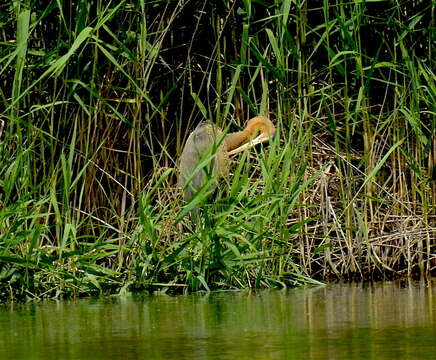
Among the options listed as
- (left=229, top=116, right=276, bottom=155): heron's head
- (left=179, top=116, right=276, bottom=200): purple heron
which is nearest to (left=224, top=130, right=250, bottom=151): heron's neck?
(left=179, top=116, right=276, bottom=200): purple heron

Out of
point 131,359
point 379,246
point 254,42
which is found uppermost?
point 254,42

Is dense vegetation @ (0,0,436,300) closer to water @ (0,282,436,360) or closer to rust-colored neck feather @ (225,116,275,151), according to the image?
rust-colored neck feather @ (225,116,275,151)

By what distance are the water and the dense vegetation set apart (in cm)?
25

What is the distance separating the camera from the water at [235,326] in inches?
139

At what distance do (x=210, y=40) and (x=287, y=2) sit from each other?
3.14 ft

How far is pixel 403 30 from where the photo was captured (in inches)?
232

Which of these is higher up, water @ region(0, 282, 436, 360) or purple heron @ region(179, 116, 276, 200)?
purple heron @ region(179, 116, 276, 200)

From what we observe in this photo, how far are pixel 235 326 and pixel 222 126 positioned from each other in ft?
6.61

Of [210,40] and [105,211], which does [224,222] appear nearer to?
[105,211]

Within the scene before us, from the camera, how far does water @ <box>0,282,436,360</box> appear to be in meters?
3.53

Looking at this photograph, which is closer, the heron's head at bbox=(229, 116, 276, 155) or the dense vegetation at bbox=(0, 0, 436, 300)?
the dense vegetation at bbox=(0, 0, 436, 300)

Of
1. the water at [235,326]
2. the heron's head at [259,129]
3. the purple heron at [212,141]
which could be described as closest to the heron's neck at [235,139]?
the purple heron at [212,141]

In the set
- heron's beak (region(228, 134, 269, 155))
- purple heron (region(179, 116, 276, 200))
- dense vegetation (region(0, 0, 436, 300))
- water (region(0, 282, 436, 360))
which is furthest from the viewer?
purple heron (region(179, 116, 276, 200))

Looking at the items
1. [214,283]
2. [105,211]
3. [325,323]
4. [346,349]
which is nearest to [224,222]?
[214,283]
